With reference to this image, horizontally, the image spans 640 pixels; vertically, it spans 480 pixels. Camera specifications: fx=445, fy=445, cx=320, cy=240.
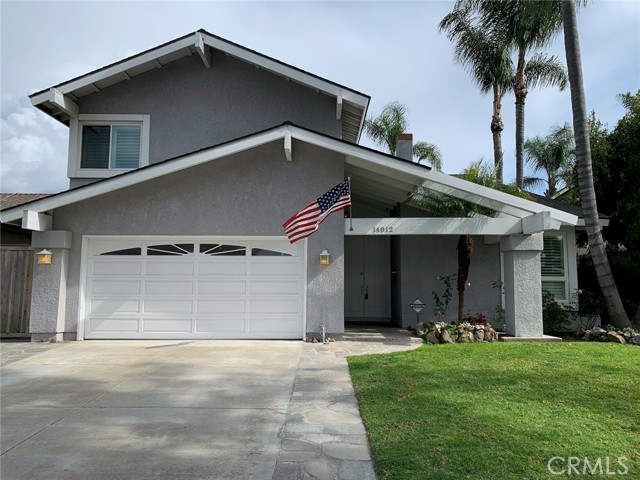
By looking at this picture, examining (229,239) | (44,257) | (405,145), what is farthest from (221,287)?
(405,145)

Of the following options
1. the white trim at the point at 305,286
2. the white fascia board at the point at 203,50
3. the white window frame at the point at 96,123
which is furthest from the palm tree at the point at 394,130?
the white trim at the point at 305,286

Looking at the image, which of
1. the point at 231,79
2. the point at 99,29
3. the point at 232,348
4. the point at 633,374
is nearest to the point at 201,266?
the point at 232,348

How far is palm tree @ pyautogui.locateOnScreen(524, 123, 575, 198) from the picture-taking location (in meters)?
29.9

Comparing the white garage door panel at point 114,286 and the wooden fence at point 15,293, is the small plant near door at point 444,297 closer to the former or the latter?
the white garage door panel at point 114,286

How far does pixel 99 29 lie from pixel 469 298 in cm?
1149

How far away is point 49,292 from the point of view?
9422 millimetres

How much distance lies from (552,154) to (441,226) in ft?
82.7

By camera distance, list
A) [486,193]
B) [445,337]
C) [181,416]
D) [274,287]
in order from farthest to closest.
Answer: [274,287] → [445,337] → [486,193] → [181,416]

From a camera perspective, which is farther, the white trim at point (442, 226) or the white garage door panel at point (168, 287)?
the white garage door panel at point (168, 287)

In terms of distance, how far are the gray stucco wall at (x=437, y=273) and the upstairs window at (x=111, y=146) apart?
7474mm

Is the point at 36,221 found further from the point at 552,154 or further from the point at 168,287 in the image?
the point at 552,154

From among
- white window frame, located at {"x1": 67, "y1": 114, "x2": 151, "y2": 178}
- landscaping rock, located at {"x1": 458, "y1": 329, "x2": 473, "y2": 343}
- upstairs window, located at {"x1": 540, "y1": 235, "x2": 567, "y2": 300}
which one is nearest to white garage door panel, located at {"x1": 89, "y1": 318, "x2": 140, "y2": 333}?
white window frame, located at {"x1": 67, "y1": 114, "x2": 151, "y2": 178}

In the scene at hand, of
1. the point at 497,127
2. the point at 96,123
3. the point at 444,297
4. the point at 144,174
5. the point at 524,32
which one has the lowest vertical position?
the point at 444,297

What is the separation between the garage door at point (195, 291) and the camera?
9758 millimetres
